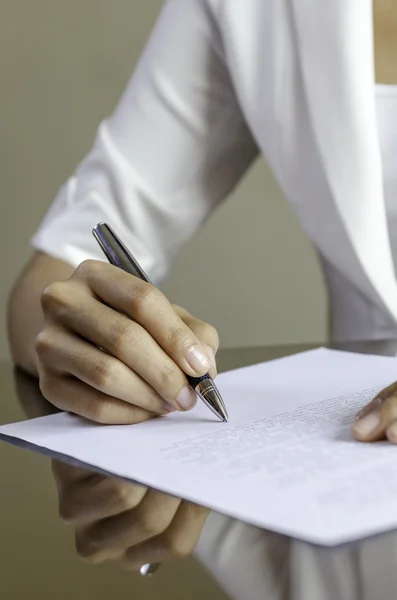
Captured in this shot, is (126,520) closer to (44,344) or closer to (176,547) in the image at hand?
(176,547)

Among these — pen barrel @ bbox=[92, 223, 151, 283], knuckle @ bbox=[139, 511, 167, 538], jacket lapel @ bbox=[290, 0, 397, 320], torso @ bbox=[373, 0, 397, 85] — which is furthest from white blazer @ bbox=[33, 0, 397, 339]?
knuckle @ bbox=[139, 511, 167, 538]

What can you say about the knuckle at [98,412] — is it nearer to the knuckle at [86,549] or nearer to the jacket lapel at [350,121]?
the knuckle at [86,549]

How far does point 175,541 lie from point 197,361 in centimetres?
18

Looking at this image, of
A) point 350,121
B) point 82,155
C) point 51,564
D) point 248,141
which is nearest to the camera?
point 51,564

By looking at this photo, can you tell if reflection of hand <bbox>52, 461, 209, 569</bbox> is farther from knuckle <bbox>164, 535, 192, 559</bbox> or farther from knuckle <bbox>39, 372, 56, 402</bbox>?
knuckle <bbox>39, 372, 56, 402</bbox>

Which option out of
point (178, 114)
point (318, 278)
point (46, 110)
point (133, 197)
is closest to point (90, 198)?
point (133, 197)

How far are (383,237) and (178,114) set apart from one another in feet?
1.01

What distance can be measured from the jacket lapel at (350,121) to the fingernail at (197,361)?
47 cm

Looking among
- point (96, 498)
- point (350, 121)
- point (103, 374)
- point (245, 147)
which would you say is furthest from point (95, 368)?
point (245, 147)

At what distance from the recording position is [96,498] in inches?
17.8

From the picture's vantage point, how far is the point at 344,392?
633 millimetres

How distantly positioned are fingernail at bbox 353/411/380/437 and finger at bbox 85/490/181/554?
120 mm

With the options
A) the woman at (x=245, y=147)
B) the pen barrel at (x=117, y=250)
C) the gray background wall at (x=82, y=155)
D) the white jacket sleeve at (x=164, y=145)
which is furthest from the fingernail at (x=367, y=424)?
the gray background wall at (x=82, y=155)

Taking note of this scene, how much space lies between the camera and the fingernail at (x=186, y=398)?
0.57 m
